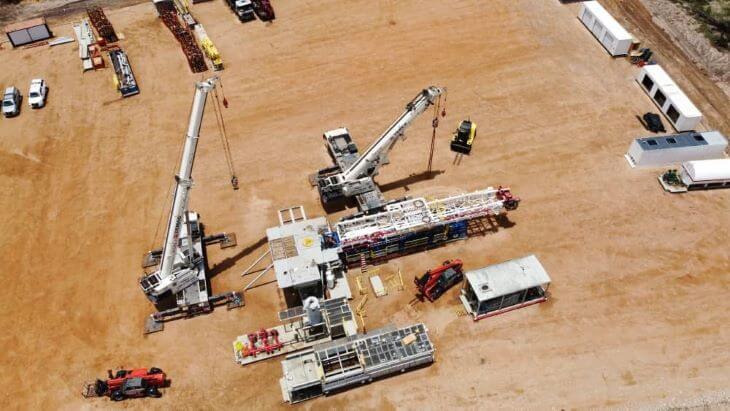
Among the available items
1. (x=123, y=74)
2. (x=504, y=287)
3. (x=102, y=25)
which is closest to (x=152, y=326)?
(x=504, y=287)

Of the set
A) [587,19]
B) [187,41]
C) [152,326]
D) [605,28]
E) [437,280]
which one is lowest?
[437,280]

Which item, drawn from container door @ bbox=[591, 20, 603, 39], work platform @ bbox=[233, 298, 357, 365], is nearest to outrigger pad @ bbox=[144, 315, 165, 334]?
work platform @ bbox=[233, 298, 357, 365]

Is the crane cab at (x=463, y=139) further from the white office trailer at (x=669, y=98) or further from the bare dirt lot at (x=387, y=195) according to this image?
the white office trailer at (x=669, y=98)

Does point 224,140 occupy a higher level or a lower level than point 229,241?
higher

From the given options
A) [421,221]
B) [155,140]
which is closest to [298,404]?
[421,221]

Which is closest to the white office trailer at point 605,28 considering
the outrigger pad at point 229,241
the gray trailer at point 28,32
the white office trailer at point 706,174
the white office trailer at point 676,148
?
the white office trailer at point 676,148

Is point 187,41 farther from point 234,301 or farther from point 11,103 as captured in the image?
point 234,301

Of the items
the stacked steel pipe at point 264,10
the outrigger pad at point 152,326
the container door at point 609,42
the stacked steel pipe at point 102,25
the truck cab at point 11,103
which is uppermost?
the stacked steel pipe at point 102,25

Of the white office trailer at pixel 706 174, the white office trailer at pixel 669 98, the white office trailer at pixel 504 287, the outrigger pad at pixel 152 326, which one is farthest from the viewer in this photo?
the white office trailer at pixel 669 98
